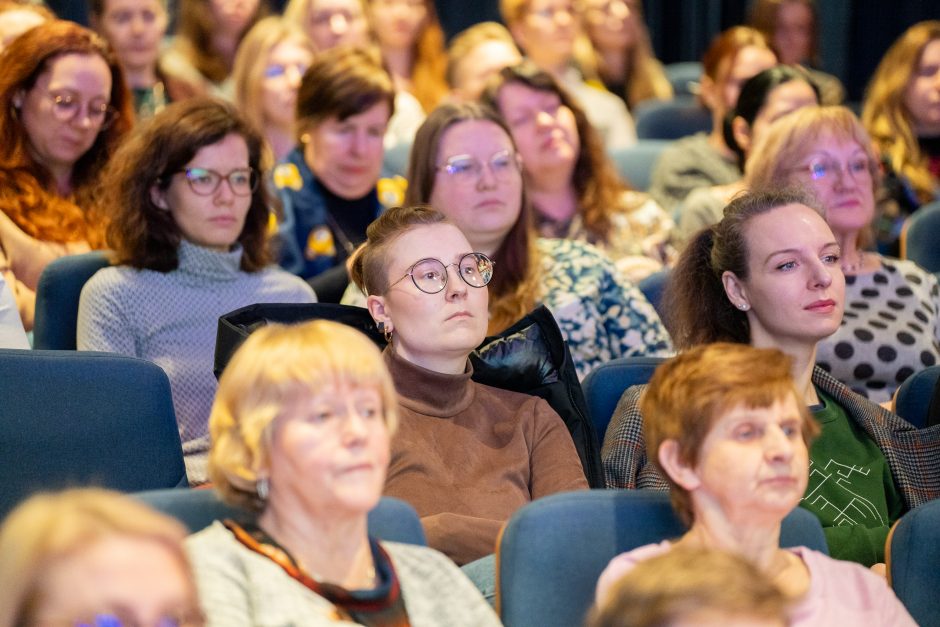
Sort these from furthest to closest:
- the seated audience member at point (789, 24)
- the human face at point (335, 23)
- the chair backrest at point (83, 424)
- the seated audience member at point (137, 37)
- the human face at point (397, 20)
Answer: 1. the seated audience member at point (789, 24)
2. the human face at point (397, 20)
3. the human face at point (335, 23)
4. the seated audience member at point (137, 37)
5. the chair backrest at point (83, 424)

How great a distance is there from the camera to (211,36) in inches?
218

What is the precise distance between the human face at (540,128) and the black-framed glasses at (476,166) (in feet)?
1.60

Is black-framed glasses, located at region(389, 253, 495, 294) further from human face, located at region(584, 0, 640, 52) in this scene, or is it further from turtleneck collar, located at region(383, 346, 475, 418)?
human face, located at region(584, 0, 640, 52)

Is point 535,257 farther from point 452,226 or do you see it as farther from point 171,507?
point 171,507

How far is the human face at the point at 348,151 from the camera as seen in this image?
154 inches

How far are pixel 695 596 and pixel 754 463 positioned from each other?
561 millimetres

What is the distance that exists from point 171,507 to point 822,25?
6221 mm

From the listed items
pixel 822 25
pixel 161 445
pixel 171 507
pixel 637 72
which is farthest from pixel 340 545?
pixel 822 25

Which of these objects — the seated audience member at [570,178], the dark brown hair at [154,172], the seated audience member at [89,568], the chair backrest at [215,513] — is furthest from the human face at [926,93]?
the seated audience member at [89,568]

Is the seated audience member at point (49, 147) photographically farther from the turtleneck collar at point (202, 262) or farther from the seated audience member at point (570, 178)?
the seated audience member at point (570, 178)

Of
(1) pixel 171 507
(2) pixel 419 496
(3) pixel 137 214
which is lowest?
(2) pixel 419 496

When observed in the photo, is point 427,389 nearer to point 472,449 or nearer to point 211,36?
point 472,449

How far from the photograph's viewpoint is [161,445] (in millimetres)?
2398

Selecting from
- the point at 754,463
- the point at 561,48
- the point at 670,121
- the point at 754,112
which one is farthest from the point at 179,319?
the point at 670,121
